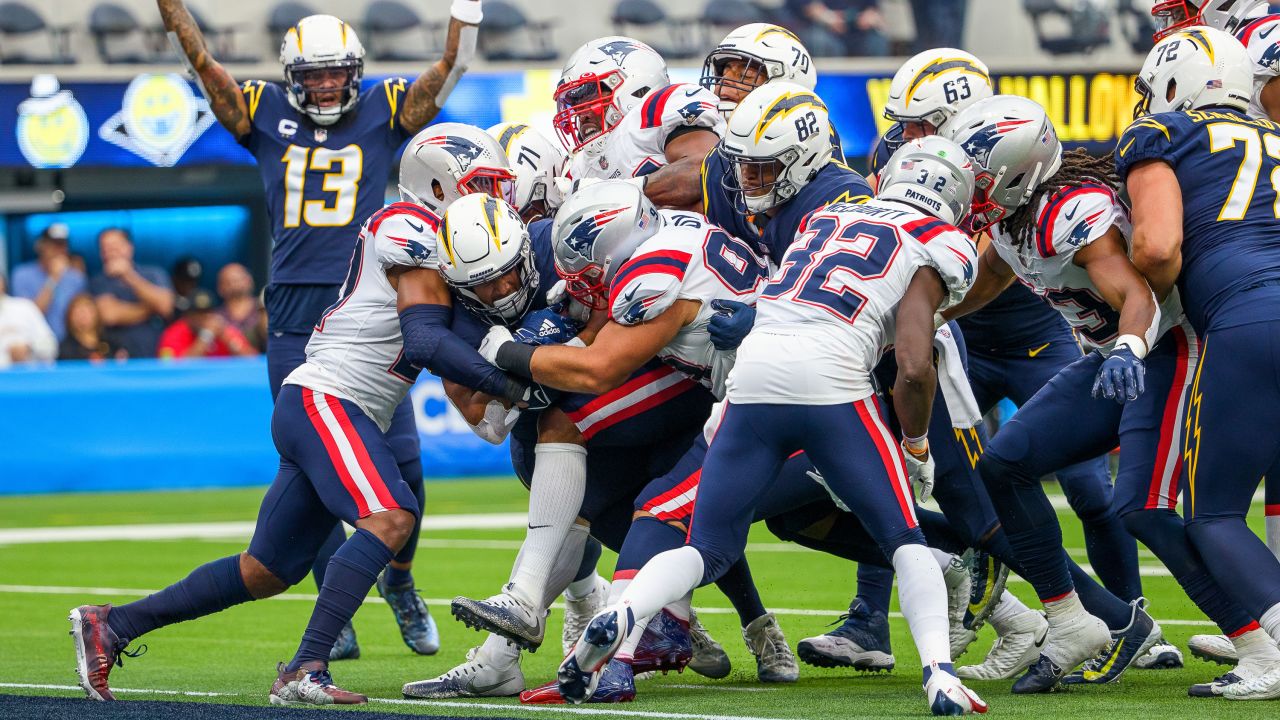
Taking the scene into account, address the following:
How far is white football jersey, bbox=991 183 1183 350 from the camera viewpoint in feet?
17.2

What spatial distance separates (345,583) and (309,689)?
0.34 metres

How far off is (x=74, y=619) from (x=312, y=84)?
99.5 inches

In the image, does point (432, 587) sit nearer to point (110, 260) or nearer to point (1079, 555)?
point (1079, 555)

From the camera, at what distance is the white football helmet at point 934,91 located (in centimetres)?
625

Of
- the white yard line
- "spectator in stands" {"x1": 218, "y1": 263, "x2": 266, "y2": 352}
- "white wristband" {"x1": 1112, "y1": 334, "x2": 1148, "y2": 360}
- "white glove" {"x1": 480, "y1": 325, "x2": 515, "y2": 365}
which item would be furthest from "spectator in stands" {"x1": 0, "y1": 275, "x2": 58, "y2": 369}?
"white wristband" {"x1": 1112, "y1": 334, "x2": 1148, "y2": 360}

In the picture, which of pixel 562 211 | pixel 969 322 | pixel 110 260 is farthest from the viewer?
pixel 110 260

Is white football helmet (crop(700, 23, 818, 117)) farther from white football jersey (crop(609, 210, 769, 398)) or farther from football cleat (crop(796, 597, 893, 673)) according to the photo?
football cleat (crop(796, 597, 893, 673))

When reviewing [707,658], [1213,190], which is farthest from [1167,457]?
[707,658]

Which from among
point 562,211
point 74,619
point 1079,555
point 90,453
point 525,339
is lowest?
point 90,453

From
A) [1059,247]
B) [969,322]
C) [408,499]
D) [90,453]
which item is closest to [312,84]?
[408,499]

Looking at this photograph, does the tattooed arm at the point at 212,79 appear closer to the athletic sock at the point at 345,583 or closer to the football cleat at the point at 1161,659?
the athletic sock at the point at 345,583

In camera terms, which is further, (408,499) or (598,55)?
(598,55)

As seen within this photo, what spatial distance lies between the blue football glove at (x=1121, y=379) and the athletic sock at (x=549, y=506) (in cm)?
163

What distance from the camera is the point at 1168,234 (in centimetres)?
504
